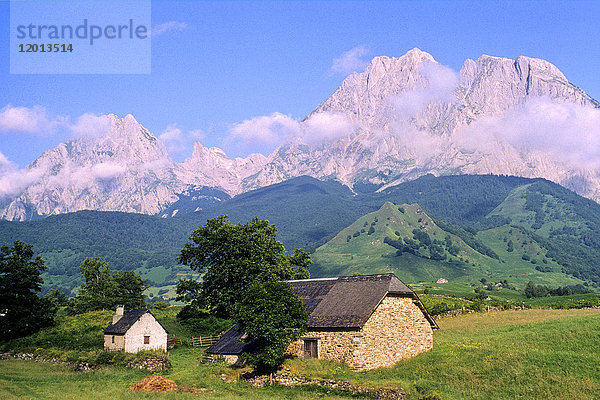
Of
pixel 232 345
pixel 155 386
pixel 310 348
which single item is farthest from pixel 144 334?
pixel 310 348

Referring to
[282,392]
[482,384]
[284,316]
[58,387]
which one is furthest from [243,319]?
[482,384]

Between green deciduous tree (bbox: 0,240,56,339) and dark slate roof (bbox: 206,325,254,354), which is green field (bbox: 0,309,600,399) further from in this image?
green deciduous tree (bbox: 0,240,56,339)

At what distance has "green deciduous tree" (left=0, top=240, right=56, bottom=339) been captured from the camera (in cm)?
7262

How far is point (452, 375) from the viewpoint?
3803 centimetres

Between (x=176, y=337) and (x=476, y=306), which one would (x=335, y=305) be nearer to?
(x=176, y=337)

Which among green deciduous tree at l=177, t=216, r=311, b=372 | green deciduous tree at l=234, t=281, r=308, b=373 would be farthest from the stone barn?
green deciduous tree at l=177, t=216, r=311, b=372

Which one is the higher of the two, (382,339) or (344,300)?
(344,300)

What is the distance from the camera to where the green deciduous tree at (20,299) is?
72625 mm

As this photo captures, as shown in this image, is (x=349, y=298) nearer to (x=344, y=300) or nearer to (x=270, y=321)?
(x=344, y=300)

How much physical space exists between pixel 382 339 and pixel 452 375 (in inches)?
311

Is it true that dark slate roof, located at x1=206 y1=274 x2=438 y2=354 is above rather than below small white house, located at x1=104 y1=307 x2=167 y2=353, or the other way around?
above

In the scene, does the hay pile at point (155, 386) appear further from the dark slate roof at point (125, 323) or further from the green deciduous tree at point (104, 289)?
the green deciduous tree at point (104, 289)

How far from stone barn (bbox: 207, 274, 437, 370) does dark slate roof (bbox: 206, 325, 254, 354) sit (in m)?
0.15

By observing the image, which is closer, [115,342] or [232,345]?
[232,345]
